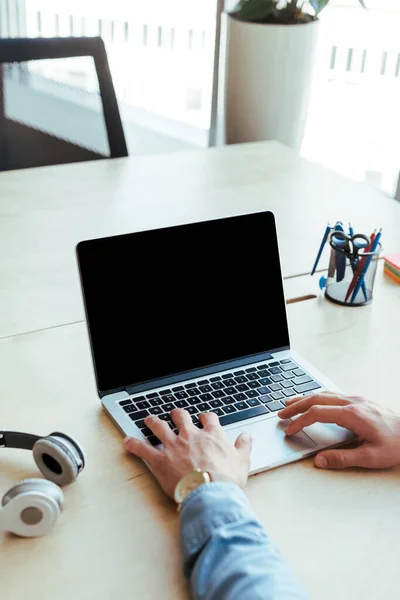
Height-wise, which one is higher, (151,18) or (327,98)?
(151,18)

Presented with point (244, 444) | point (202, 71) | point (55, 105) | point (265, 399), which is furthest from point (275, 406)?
point (202, 71)

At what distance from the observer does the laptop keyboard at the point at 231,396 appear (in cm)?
101

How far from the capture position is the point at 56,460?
873 millimetres

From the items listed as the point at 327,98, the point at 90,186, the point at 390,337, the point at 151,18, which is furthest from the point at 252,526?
the point at 151,18

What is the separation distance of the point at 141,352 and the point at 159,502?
0.25m

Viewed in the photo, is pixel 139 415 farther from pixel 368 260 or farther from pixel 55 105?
pixel 55 105

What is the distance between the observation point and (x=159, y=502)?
0.88m

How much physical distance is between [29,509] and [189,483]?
7.5 inches

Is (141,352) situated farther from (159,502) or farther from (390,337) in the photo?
(390,337)

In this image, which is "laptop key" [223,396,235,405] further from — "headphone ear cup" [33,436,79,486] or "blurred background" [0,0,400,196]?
"blurred background" [0,0,400,196]

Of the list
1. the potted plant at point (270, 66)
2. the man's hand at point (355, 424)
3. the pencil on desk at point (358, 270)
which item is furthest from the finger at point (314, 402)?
the potted plant at point (270, 66)

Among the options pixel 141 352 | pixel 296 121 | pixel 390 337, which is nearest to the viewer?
pixel 141 352

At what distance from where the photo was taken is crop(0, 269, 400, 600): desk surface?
77 centimetres

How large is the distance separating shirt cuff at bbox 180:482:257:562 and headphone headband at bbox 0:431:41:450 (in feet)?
0.74
